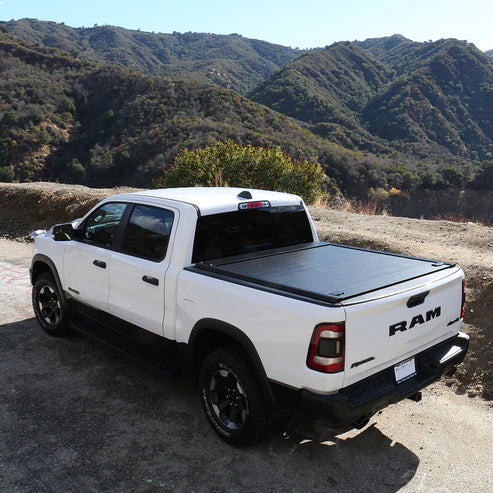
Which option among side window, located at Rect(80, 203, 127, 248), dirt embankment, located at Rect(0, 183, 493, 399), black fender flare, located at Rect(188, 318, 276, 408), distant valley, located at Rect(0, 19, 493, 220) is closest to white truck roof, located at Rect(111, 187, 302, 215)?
side window, located at Rect(80, 203, 127, 248)

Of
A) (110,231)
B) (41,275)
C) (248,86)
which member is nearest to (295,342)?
(110,231)

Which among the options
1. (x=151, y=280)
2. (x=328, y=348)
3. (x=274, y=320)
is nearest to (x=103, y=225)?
(x=151, y=280)

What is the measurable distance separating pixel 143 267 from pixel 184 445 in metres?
1.45

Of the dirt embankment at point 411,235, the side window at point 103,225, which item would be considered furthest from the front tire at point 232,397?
the dirt embankment at point 411,235

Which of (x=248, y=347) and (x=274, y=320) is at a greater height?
(x=274, y=320)

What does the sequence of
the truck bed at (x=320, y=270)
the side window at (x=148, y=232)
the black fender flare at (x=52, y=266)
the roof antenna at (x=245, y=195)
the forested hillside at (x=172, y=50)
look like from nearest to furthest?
the truck bed at (x=320, y=270) < the side window at (x=148, y=232) < the roof antenna at (x=245, y=195) < the black fender flare at (x=52, y=266) < the forested hillside at (x=172, y=50)

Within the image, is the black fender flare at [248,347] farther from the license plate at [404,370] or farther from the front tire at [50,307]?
the front tire at [50,307]

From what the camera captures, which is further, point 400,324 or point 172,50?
point 172,50

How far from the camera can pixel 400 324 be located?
3164 mm

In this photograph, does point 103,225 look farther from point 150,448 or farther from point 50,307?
point 150,448

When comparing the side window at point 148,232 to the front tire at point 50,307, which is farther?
the front tire at point 50,307

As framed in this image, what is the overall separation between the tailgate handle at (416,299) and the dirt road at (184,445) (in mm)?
1006

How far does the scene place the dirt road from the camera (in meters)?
3.22

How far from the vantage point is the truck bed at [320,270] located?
3166 millimetres
